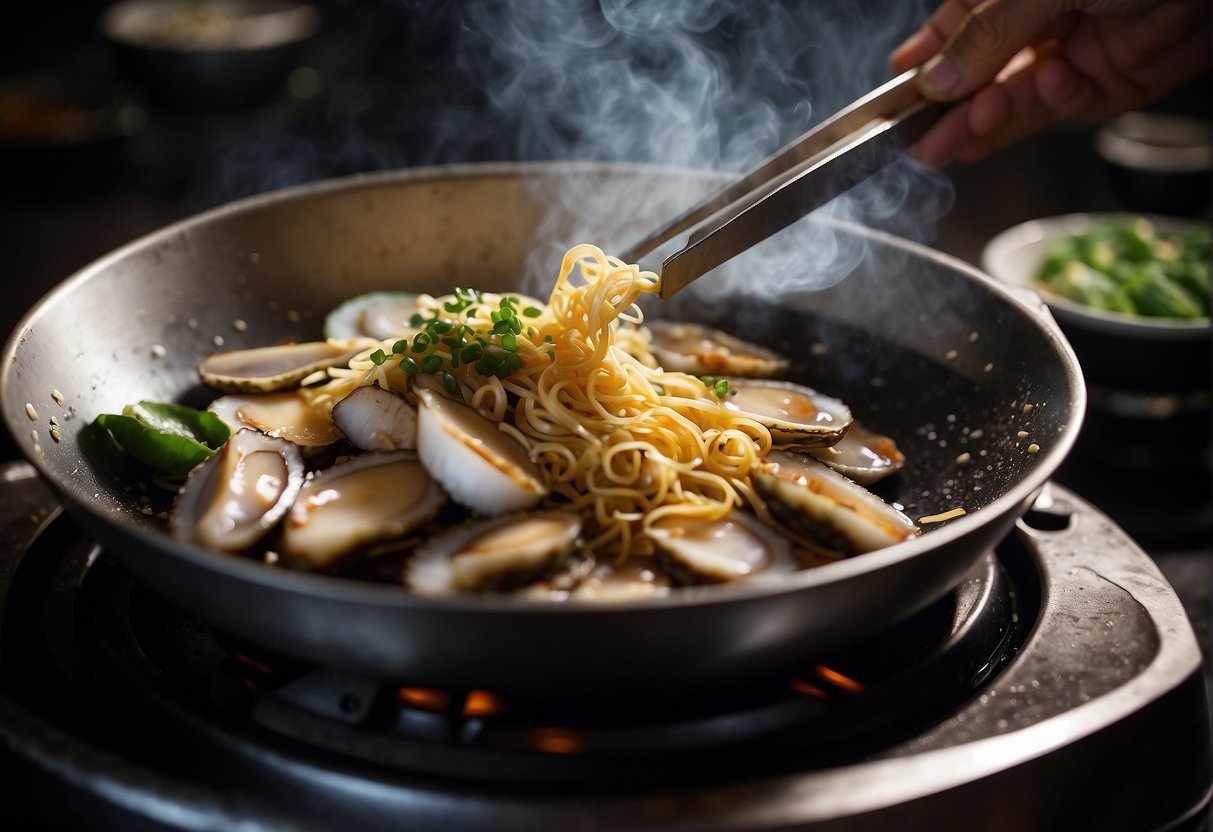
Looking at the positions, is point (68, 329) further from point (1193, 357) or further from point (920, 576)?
point (1193, 357)

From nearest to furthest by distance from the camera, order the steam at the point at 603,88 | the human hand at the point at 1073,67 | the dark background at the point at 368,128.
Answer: the human hand at the point at 1073,67 → the steam at the point at 603,88 → the dark background at the point at 368,128

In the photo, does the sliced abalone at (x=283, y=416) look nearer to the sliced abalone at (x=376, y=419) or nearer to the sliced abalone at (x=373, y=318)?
the sliced abalone at (x=376, y=419)

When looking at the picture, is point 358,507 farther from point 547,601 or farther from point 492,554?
point 547,601

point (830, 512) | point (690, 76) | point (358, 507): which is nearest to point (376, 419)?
point (358, 507)

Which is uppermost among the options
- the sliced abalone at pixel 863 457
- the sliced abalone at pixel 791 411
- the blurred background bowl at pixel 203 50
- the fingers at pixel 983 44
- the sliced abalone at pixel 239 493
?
the blurred background bowl at pixel 203 50

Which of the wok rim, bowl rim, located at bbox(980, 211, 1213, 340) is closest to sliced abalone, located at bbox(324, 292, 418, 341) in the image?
the wok rim

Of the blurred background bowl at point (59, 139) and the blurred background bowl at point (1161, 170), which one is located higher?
the blurred background bowl at point (59, 139)

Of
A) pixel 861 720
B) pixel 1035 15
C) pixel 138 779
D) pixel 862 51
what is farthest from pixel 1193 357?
pixel 138 779

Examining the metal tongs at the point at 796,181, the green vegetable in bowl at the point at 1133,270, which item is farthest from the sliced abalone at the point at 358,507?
the green vegetable in bowl at the point at 1133,270

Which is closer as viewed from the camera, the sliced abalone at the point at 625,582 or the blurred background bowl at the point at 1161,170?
the sliced abalone at the point at 625,582
